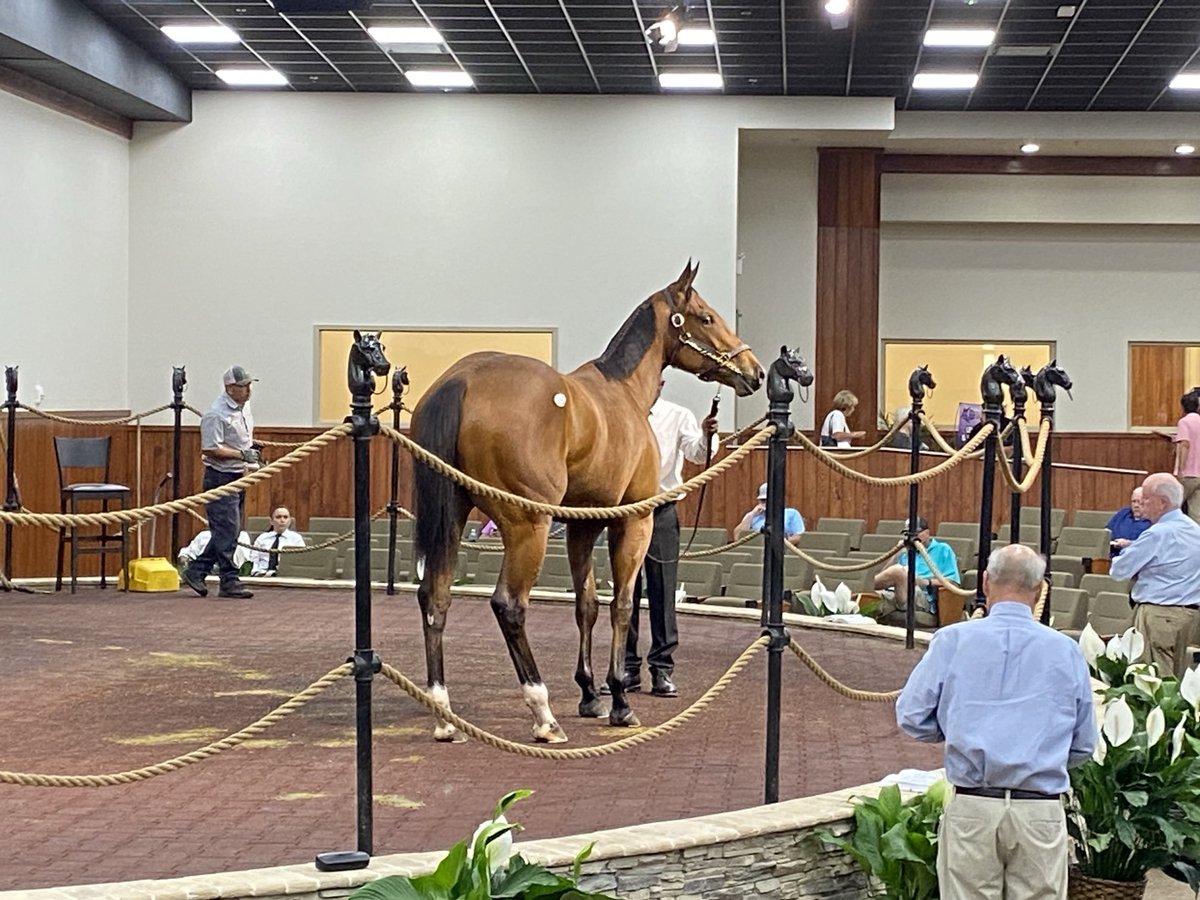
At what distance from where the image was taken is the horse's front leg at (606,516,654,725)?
7.08 meters

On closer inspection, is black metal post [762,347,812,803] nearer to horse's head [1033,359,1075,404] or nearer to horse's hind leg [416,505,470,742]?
horse's hind leg [416,505,470,742]

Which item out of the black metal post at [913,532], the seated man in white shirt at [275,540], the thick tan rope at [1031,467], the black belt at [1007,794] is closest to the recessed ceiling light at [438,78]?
the seated man in white shirt at [275,540]

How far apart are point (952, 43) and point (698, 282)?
3863mm

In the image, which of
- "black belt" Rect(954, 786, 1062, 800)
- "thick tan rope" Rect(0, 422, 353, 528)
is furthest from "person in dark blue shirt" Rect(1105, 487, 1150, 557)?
"thick tan rope" Rect(0, 422, 353, 528)

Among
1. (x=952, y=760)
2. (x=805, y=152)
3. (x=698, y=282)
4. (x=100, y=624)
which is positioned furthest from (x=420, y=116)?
(x=952, y=760)

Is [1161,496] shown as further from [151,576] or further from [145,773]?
[151,576]

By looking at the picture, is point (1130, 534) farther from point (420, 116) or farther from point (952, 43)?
point (420, 116)

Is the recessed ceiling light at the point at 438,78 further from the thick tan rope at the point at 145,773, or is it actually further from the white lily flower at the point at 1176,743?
the thick tan rope at the point at 145,773

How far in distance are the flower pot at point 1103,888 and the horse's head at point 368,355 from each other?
2.78 meters

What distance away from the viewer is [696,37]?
1645 cm

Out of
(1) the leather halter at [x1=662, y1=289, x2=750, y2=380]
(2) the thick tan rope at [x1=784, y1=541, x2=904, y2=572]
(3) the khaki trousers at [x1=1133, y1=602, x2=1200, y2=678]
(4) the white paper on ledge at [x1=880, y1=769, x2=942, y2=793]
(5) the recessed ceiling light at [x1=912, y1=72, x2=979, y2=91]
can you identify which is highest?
(5) the recessed ceiling light at [x1=912, y1=72, x2=979, y2=91]

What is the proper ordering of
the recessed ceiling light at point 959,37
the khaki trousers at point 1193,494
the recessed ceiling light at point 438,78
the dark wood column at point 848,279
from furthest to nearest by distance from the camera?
the dark wood column at point 848,279 → the recessed ceiling light at point 438,78 → the recessed ceiling light at point 959,37 → the khaki trousers at point 1193,494

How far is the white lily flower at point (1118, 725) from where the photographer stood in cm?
527

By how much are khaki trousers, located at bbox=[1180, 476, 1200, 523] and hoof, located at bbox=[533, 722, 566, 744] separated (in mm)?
11131
